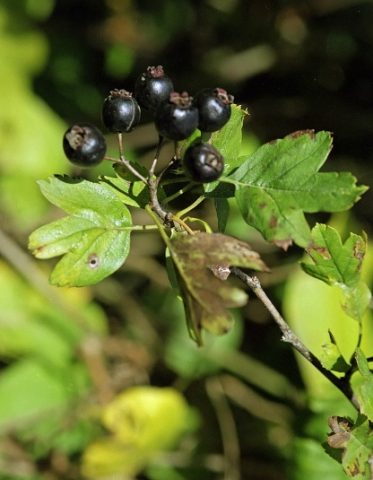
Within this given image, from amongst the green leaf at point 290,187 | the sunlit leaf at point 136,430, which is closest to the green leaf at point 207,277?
the green leaf at point 290,187

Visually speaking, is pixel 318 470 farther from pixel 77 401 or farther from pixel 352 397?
pixel 77 401

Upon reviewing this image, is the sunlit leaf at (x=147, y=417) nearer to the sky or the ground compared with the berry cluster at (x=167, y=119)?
nearer to the ground

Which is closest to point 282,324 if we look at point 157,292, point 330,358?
point 330,358

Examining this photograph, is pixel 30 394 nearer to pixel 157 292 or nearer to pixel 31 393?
pixel 31 393

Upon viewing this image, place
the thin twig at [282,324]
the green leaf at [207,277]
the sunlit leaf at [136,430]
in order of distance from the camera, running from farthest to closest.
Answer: the sunlit leaf at [136,430]
the thin twig at [282,324]
the green leaf at [207,277]

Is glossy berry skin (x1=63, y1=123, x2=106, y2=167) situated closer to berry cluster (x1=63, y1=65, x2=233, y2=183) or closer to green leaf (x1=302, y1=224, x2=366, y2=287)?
berry cluster (x1=63, y1=65, x2=233, y2=183)

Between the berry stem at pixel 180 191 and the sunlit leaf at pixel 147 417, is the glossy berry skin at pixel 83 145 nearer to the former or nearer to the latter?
the berry stem at pixel 180 191
